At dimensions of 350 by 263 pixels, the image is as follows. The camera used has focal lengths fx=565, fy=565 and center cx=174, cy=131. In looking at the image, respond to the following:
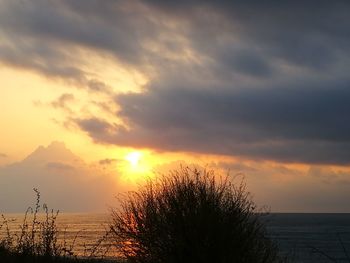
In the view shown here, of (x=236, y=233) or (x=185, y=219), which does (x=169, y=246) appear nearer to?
(x=185, y=219)

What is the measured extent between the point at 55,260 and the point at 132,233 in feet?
10.8

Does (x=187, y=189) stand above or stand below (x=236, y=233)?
above

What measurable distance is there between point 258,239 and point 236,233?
126cm

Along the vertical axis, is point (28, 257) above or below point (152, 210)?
below

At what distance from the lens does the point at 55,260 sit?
1182 centimetres

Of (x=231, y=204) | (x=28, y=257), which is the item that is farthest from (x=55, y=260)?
(x=231, y=204)

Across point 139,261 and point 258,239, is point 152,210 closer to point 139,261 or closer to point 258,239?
point 139,261

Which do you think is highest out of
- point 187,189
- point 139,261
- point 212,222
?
point 187,189

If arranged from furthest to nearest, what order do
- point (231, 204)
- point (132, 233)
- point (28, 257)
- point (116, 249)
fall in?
1. point (116, 249)
2. point (132, 233)
3. point (231, 204)
4. point (28, 257)

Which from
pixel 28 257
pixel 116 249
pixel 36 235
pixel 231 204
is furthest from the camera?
pixel 116 249

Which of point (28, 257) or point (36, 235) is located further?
point (36, 235)

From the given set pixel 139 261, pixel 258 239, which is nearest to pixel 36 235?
pixel 139 261

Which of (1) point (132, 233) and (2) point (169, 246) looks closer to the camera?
(2) point (169, 246)

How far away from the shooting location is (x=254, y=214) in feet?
47.5
